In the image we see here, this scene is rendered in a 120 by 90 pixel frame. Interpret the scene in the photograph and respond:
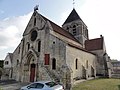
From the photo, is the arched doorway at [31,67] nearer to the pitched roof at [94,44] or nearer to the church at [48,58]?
the church at [48,58]

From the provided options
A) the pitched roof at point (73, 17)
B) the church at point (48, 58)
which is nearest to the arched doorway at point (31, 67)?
the church at point (48, 58)

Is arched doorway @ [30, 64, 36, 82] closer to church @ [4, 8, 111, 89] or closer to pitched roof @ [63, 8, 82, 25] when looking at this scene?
church @ [4, 8, 111, 89]

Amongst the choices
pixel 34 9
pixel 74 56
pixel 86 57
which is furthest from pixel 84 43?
pixel 34 9

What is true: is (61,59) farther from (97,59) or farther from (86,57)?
(97,59)

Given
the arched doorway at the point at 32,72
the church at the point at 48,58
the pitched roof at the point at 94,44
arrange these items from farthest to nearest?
the pitched roof at the point at 94,44 < the arched doorway at the point at 32,72 < the church at the point at 48,58

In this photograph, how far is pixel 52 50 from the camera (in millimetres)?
19094

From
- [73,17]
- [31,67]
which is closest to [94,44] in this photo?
[73,17]

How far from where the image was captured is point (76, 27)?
3256 cm

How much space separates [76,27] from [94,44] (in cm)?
613

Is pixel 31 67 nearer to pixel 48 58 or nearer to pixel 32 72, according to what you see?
pixel 32 72

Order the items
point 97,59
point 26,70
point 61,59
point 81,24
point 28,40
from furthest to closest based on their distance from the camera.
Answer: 1. point 81,24
2. point 97,59
3. point 28,40
4. point 26,70
5. point 61,59

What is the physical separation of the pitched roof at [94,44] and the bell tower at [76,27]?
146cm

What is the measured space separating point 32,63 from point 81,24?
1683cm

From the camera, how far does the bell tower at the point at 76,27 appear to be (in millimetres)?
31672
